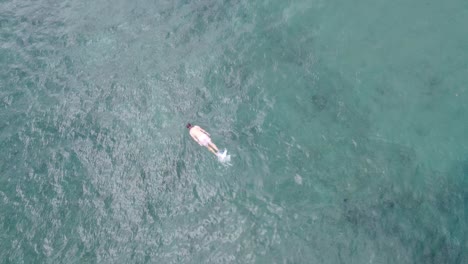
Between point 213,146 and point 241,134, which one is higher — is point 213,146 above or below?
below

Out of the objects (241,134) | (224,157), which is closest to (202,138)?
(224,157)

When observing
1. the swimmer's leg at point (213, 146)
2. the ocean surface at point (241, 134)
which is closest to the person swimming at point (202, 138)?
the swimmer's leg at point (213, 146)

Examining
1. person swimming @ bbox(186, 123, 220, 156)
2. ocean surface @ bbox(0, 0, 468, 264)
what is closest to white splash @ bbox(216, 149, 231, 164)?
person swimming @ bbox(186, 123, 220, 156)

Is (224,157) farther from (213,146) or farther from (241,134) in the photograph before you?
(241,134)

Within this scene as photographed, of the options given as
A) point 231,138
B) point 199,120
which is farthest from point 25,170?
point 231,138

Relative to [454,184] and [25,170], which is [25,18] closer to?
[25,170]

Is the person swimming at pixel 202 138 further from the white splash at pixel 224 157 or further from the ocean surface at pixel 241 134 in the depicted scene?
the ocean surface at pixel 241 134
